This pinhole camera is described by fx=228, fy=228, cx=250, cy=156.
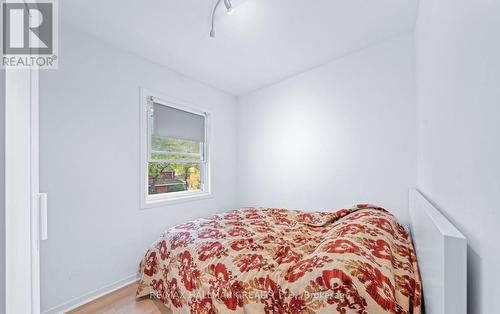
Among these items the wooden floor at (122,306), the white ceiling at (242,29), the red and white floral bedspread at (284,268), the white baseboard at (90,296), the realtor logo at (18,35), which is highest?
the white ceiling at (242,29)

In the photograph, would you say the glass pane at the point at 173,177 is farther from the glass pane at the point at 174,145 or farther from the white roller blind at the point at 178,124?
the white roller blind at the point at 178,124

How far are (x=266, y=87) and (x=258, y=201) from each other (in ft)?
5.94

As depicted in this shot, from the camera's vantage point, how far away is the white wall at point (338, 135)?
2602 millimetres

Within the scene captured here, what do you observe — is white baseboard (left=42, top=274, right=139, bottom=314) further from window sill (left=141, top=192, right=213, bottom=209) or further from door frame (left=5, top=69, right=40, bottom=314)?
door frame (left=5, top=69, right=40, bottom=314)

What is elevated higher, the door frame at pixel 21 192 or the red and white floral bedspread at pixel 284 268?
the door frame at pixel 21 192

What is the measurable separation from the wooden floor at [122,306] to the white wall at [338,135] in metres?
2.02

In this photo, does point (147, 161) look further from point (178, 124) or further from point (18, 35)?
point (18, 35)

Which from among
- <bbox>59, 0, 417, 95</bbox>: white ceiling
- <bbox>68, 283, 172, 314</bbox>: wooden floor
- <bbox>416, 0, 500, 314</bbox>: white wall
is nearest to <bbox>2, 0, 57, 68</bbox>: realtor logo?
<bbox>416, 0, 500, 314</bbox>: white wall

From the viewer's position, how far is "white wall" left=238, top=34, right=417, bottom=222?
2.60m

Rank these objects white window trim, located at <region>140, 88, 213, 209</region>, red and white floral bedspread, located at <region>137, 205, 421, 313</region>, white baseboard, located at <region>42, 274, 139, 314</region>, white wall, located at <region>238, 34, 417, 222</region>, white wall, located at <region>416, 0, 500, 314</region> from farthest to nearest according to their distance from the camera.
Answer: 1. white wall, located at <region>238, 34, 417, 222</region>
2. white window trim, located at <region>140, 88, 213, 209</region>
3. white baseboard, located at <region>42, 274, 139, 314</region>
4. red and white floral bedspread, located at <region>137, 205, 421, 313</region>
5. white wall, located at <region>416, 0, 500, 314</region>

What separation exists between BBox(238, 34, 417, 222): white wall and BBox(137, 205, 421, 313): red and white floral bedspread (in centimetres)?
82

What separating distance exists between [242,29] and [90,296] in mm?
2813

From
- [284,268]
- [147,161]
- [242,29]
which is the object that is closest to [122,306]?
[147,161]

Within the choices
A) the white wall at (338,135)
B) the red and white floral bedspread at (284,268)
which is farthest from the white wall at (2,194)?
the white wall at (338,135)
